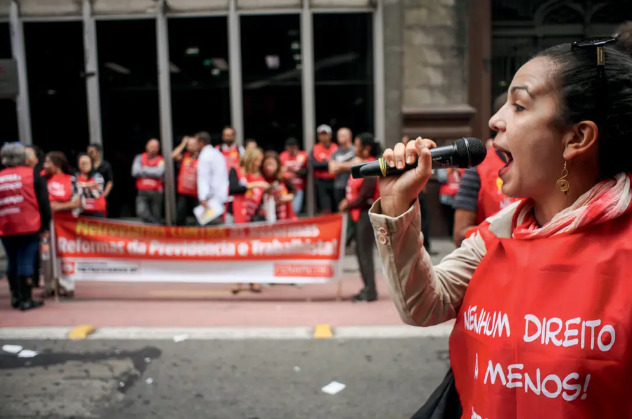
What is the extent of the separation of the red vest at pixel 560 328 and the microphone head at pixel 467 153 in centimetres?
25

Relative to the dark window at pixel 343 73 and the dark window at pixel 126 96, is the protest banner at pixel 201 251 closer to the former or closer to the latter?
the dark window at pixel 126 96

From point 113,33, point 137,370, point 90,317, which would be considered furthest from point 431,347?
point 113,33

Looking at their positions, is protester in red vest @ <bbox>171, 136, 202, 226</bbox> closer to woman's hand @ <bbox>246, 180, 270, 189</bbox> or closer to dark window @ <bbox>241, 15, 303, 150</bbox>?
dark window @ <bbox>241, 15, 303, 150</bbox>

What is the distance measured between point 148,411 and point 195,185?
7.54m

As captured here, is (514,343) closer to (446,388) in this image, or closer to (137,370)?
(446,388)

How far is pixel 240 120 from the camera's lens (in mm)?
12977

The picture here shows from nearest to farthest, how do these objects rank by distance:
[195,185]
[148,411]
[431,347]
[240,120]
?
[148,411], [431,347], [195,185], [240,120]

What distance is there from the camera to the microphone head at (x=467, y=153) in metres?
1.76

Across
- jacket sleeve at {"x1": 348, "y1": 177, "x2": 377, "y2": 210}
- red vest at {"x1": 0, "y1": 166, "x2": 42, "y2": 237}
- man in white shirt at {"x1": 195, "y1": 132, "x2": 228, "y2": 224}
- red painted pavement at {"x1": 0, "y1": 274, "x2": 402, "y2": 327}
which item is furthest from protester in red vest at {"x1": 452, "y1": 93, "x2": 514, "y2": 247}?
man in white shirt at {"x1": 195, "y1": 132, "x2": 228, "y2": 224}

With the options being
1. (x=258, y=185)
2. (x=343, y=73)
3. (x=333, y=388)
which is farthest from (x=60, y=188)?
(x=343, y=73)

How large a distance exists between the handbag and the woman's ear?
81 centimetres

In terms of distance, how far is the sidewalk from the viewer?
7.11 m

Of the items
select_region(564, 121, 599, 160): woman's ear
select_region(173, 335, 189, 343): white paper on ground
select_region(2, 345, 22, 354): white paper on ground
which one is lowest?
select_region(173, 335, 189, 343): white paper on ground

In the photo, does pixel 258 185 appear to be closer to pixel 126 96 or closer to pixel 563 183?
pixel 126 96
